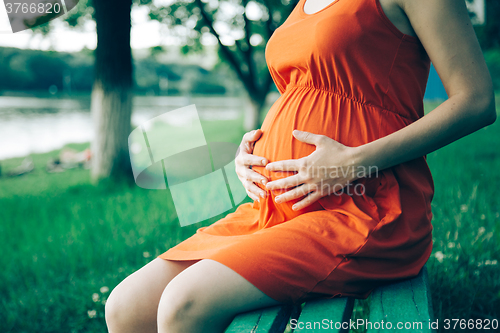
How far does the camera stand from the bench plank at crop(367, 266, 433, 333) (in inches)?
37.5

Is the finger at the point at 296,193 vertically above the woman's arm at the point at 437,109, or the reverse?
the woman's arm at the point at 437,109

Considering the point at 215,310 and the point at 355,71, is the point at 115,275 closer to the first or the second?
the point at 215,310

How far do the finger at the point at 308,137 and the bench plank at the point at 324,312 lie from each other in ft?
1.52

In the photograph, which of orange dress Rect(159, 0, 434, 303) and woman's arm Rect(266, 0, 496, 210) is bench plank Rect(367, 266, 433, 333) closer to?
orange dress Rect(159, 0, 434, 303)

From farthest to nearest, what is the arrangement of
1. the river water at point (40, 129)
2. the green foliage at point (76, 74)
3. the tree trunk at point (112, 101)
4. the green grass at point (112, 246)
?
the green foliage at point (76, 74) < the river water at point (40, 129) < the tree trunk at point (112, 101) < the green grass at point (112, 246)

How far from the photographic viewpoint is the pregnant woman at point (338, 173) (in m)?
0.98

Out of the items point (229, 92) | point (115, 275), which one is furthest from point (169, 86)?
point (115, 275)

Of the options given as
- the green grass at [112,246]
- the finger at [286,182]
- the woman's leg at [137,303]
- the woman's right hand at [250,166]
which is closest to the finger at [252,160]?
the woman's right hand at [250,166]

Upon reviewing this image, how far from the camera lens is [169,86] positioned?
5066 cm

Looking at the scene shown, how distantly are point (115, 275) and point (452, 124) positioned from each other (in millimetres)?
2359

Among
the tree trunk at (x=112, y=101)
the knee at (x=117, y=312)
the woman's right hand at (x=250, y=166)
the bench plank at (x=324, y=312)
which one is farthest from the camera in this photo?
the tree trunk at (x=112, y=101)

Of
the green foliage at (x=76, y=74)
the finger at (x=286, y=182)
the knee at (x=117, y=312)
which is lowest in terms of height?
the green foliage at (x=76, y=74)

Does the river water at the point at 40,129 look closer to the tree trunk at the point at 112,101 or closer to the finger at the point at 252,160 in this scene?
the tree trunk at the point at 112,101

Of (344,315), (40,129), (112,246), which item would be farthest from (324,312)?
(40,129)
